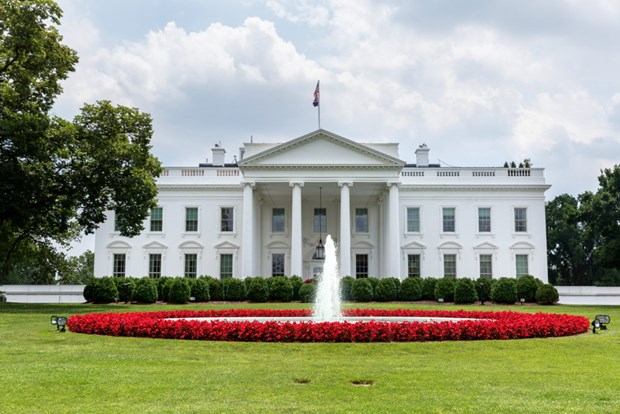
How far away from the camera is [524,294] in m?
34.2

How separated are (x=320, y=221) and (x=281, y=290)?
35.8 feet

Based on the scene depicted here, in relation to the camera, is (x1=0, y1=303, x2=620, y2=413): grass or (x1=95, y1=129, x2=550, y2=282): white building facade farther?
(x1=95, y1=129, x2=550, y2=282): white building facade

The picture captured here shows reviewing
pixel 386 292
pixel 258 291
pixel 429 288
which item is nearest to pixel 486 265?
pixel 429 288

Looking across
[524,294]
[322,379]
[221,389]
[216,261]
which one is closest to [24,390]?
[221,389]

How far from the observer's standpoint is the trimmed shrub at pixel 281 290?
118 ft

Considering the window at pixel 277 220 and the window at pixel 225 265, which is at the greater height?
the window at pixel 277 220

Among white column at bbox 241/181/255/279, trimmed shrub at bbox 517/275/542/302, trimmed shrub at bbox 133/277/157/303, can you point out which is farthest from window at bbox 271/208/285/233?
trimmed shrub at bbox 517/275/542/302

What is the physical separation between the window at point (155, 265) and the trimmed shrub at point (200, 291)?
31.7 ft

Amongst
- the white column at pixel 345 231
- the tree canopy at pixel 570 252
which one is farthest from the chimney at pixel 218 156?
the tree canopy at pixel 570 252

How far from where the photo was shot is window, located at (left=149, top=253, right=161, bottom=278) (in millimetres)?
44750

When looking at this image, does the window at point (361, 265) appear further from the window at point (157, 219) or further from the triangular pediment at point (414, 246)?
the window at point (157, 219)

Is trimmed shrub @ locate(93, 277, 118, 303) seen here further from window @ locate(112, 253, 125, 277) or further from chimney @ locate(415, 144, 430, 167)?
chimney @ locate(415, 144, 430, 167)

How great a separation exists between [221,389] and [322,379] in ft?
4.92

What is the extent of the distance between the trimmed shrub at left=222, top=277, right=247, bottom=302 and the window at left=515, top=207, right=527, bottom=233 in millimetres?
20424
